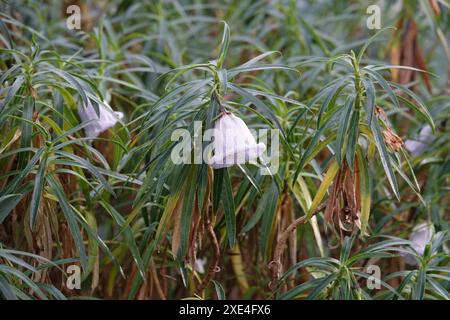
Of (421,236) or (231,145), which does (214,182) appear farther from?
(421,236)

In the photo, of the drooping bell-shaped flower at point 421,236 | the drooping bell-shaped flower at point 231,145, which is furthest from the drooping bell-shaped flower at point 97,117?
the drooping bell-shaped flower at point 421,236

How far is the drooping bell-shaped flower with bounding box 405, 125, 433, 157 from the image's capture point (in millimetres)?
1940

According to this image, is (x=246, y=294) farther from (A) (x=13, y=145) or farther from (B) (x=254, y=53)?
(B) (x=254, y=53)

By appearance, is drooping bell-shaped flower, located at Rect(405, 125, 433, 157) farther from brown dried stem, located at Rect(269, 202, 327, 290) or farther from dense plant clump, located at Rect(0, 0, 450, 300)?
brown dried stem, located at Rect(269, 202, 327, 290)

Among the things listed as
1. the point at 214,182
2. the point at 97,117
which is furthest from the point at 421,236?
the point at 97,117

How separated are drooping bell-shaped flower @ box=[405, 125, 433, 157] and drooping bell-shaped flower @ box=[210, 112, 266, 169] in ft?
2.45

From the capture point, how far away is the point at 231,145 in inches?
51.1

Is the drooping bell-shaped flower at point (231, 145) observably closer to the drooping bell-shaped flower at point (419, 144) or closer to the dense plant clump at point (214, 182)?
the dense plant clump at point (214, 182)

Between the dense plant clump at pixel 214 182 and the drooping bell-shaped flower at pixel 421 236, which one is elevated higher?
the dense plant clump at pixel 214 182

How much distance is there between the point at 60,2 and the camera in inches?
108

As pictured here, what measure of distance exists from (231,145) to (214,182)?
0.44 ft

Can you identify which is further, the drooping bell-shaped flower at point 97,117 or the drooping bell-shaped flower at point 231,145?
the drooping bell-shaped flower at point 97,117

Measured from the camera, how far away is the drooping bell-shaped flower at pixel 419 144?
6.36ft

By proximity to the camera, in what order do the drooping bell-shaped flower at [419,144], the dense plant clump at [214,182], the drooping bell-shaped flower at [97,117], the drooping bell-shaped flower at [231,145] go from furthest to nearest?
the drooping bell-shaped flower at [419,144] → the drooping bell-shaped flower at [97,117] → the dense plant clump at [214,182] → the drooping bell-shaped flower at [231,145]
